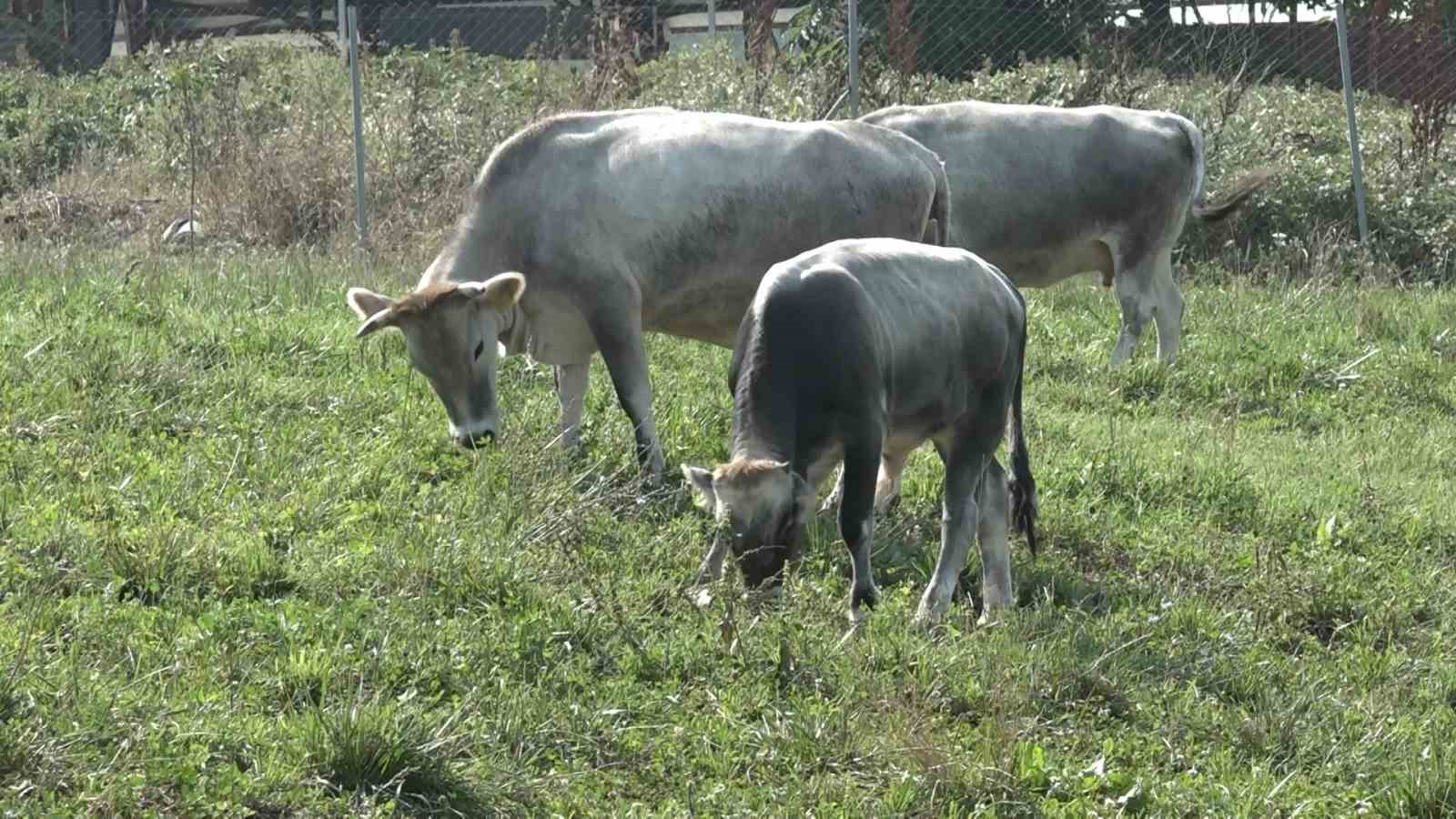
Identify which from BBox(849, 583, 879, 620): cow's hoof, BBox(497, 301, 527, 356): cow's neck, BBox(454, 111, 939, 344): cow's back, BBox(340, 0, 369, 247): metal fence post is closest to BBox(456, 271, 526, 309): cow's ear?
BBox(497, 301, 527, 356): cow's neck

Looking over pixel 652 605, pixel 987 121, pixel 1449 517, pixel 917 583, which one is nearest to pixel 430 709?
pixel 652 605

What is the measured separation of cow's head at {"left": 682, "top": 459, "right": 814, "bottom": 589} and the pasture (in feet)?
0.62

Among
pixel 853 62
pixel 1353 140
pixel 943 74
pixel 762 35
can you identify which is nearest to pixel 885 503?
pixel 853 62

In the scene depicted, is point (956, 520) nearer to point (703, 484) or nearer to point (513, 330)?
point (703, 484)

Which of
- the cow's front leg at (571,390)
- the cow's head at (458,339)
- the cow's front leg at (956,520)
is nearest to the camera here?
the cow's front leg at (956,520)

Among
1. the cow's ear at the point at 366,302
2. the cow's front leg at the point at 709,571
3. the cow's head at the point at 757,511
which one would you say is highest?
the cow's head at the point at 757,511

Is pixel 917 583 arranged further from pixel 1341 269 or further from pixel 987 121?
pixel 1341 269

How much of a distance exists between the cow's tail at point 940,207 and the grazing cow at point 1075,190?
1352 millimetres

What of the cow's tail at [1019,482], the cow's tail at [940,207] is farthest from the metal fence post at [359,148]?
the cow's tail at [1019,482]

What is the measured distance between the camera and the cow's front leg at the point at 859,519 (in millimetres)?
6605

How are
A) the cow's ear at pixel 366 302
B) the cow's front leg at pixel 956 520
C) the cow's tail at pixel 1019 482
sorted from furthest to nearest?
1. the cow's ear at pixel 366 302
2. the cow's tail at pixel 1019 482
3. the cow's front leg at pixel 956 520

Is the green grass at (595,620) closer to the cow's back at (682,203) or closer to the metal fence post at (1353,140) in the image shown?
the cow's back at (682,203)

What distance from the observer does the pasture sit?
527 cm

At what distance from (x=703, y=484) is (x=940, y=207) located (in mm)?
3749
